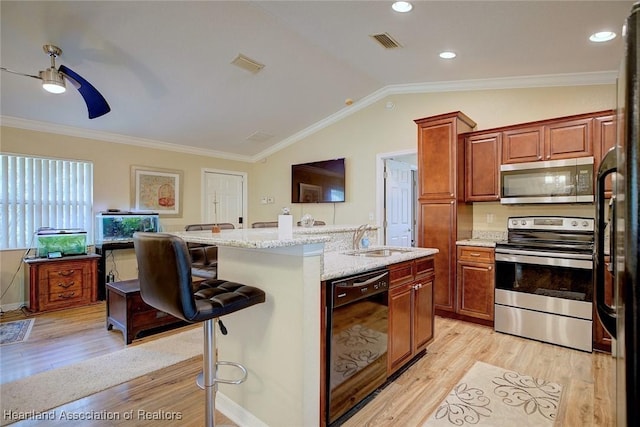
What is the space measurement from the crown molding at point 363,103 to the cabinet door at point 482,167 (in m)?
0.76

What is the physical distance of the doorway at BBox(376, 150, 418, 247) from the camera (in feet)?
16.9

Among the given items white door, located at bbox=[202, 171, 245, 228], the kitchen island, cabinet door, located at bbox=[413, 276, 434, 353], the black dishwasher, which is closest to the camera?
the kitchen island

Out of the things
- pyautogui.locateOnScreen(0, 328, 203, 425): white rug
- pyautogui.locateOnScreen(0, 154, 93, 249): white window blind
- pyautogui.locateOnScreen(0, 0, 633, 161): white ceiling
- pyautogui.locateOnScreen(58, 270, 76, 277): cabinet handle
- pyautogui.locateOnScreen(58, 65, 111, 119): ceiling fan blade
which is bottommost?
pyautogui.locateOnScreen(0, 328, 203, 425): white rug

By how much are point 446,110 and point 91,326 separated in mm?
5055

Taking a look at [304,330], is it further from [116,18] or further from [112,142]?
[112,142]

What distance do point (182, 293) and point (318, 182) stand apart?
458cm

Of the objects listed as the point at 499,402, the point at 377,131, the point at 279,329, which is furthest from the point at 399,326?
the point at 377,131

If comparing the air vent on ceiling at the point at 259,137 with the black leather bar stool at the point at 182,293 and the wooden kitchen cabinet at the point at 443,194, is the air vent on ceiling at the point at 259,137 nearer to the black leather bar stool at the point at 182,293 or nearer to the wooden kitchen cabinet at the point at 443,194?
the wooden kitchen cabinet at the point at 443,194

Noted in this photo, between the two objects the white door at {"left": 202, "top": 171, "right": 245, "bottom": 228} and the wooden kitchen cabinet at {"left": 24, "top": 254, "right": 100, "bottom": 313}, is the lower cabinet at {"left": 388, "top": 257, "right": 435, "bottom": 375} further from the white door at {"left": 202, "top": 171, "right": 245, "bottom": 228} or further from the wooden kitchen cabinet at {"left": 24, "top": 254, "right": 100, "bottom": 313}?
the white door at {"left": 202, "top": 171, "right": 245, "bottom": 228}

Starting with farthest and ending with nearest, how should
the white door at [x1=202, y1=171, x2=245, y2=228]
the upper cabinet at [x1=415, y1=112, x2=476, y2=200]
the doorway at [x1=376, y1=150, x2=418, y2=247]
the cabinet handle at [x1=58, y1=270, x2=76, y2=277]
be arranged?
the white door at [x1=202, y1=171, x2=245, y2=228]
the doorway at [x1=376, y1=150, x2=418, y2=247]
the cabinet handle at [x1=58, y1=270, x2=76, y2=277]
the upper cabinet at [x1=415, y1=112, x2=476, y2=200]

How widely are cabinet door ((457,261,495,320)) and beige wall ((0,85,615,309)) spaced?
2.45 feet

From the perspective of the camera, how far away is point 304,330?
165 cm

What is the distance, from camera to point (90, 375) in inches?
96.8

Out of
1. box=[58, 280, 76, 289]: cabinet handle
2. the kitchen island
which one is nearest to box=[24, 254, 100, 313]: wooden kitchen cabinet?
box=[58, 280, 76, 289]: cabinet handle
